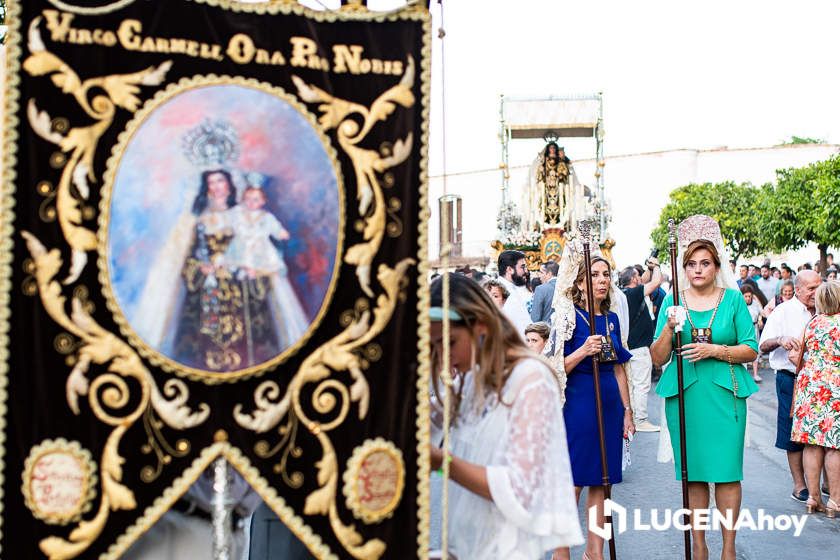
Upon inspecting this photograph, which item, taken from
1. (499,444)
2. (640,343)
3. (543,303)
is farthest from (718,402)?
(640,343)

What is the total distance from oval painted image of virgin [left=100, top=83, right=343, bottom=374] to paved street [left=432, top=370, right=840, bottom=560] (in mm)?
1500

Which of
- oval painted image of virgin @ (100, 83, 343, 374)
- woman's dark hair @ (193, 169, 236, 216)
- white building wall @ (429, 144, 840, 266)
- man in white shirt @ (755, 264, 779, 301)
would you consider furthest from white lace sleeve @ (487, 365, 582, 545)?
white building wall @ (429, 144, 840, 266)

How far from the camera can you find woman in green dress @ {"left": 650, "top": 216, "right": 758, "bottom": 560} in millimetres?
5406

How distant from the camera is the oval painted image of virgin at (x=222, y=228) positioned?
8.79 ft

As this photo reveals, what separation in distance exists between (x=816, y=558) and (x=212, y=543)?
4.50 meters

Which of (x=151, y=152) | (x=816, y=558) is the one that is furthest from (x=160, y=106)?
(x=816, y=558)

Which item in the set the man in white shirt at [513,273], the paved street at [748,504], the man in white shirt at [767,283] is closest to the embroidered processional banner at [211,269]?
the paved street at [748,504]

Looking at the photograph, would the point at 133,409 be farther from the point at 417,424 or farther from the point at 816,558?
the point at 816,558

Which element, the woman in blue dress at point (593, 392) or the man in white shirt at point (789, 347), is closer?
the woman in blue dress at point (593, 392)

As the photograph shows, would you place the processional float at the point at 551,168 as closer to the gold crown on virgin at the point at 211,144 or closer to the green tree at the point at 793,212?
the green tree at the point at 793,212

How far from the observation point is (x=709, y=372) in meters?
5.48

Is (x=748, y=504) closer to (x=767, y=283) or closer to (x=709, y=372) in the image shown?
(x=709, y=372)

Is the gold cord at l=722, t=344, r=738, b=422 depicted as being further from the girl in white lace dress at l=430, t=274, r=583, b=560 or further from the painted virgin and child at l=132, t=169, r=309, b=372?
the painted virgin and child at l=132, t=169, r=309, b=372

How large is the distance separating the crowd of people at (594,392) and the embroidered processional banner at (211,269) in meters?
0.32
